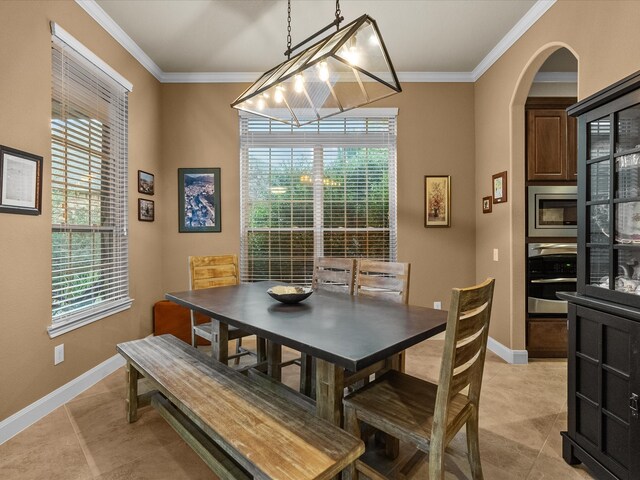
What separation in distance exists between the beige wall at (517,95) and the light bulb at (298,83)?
6.17ft

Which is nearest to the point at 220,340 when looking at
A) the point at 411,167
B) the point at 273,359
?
the point at 273,359

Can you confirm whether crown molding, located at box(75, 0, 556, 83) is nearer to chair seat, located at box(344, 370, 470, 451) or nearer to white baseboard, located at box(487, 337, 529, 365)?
white baseboard, located at box(487, 337, 529, 365)

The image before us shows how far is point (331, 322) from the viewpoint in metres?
1.74

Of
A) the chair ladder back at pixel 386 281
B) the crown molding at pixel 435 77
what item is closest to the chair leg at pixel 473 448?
the chair ladder back at pixel 386 281

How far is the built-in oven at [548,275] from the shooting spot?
329 centimetres

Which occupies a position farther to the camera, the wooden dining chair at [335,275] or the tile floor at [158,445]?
the wooden dining chair at [335,275]

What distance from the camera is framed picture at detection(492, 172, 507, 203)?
338 centimetres

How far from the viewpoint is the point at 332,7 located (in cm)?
283

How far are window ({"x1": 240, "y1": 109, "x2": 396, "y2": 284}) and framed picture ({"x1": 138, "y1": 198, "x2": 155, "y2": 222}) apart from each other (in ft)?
3.24

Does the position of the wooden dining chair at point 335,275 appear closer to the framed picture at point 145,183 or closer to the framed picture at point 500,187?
the framed picture at point 500,187

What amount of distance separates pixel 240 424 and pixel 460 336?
3.11ft

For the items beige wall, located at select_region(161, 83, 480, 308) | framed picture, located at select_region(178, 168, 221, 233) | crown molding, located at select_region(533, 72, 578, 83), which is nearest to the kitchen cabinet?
crown molding, located at select_region(533, 72, 578, 83)

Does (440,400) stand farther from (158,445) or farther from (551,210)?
(551,210)

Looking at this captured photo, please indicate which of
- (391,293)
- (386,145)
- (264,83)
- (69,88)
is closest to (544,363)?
(391,293)
